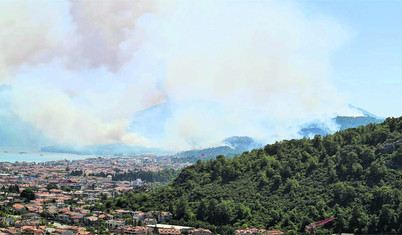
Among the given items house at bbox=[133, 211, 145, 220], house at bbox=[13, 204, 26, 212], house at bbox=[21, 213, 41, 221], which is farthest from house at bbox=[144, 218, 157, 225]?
house at bbox=[13, 204, 26, 212]

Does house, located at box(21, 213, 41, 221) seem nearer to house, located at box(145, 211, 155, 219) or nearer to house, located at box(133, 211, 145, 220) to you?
house, located at box(133, 211, 145, 220)

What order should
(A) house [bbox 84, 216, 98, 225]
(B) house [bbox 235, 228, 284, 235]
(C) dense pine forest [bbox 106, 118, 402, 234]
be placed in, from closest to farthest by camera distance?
(B) house [bbox 235, 228, 284, 235]
(C) dense pine forest [bbox 106, 118, 402, 234]
(A) house [bbox 84, 216, 98, 225]

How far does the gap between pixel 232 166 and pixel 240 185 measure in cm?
311

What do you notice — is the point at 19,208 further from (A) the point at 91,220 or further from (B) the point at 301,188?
(B) the point at 301,188

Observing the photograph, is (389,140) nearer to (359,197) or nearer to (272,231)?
(359,197)

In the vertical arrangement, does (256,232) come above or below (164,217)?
below

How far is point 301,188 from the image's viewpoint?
105ft

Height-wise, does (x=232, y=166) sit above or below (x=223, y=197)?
above

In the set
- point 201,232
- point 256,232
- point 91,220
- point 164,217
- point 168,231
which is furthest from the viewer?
point 164,217

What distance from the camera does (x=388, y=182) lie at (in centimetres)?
2964

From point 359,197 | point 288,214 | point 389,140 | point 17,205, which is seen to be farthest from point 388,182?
point 17,205

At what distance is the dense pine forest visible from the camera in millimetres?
27656

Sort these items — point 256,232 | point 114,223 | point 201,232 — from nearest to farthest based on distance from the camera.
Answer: point 256,232 → point 201,232 → point 114,223

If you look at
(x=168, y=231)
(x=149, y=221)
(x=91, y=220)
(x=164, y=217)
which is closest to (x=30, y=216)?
(x=91, y=220)
